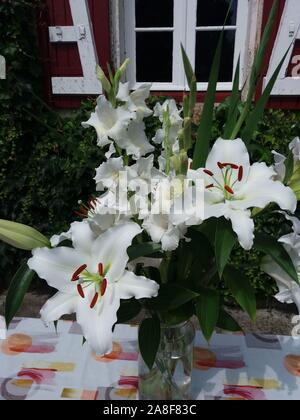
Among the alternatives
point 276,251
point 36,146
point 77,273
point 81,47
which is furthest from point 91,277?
point 81,47

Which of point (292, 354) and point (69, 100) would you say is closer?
point (292, 354)

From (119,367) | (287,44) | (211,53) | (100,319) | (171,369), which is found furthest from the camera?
(211,53)

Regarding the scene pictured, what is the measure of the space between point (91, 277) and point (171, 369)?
296 millimetres

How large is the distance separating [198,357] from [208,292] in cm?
39

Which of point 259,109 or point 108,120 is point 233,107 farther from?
point 108,120

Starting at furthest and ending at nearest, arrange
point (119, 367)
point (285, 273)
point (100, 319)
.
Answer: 1. point (119, 367)
2. point (285, 273)
3. point (100, 319)

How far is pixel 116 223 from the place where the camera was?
56 centimetres

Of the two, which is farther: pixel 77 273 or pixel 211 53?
pixel 211 53

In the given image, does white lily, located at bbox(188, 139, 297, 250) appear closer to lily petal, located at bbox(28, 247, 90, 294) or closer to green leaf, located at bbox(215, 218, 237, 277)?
green leaf, located at bbox(215, 218, 237, 277)

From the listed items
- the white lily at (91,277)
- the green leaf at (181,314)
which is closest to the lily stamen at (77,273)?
the white lily at (91,277)

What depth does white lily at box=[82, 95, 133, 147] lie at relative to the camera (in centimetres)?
58

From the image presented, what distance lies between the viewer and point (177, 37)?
2178 millimetres
